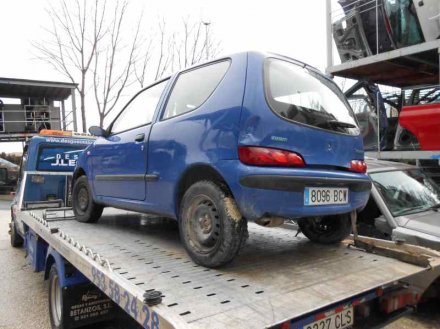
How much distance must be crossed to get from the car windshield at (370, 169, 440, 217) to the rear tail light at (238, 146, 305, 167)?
215cm

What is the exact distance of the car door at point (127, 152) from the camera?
351 centimetres

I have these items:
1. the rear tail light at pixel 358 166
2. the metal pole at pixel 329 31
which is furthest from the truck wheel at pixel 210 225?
the metal pole at pixel 329 31

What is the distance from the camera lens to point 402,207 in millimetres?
4309

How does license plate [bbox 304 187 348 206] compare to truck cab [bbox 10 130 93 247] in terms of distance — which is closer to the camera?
license plate [bbox 304 187 348 206]

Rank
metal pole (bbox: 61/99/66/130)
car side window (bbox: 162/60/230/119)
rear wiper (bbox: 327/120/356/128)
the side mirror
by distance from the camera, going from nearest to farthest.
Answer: rear wiper (bbox: 327/120/356/128) → car side window (bbox: 162/60/230/119) → the side mirror → metal pole (bbox: 61/99/66/130)

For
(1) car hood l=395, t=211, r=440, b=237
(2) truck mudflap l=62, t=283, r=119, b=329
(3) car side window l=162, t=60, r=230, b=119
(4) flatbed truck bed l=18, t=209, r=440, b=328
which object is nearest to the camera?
(4) flatbed truck bed l=18, t=209, r=440, b=328

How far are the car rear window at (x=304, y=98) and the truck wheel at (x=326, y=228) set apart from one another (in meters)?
0.80

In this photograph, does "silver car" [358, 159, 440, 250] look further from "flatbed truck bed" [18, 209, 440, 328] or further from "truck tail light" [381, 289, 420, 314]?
"truck tail light" [381, 289, 420, 314]

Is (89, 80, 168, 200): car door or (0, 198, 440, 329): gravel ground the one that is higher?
(89, 80, 168, 200): car door

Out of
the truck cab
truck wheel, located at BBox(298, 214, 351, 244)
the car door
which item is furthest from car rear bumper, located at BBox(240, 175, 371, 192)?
the truck cab

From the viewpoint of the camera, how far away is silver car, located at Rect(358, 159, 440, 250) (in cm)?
381

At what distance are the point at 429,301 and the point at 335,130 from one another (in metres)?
2.37

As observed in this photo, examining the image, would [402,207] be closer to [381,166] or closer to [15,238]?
[381,166]

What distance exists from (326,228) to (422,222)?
1.09 metres
